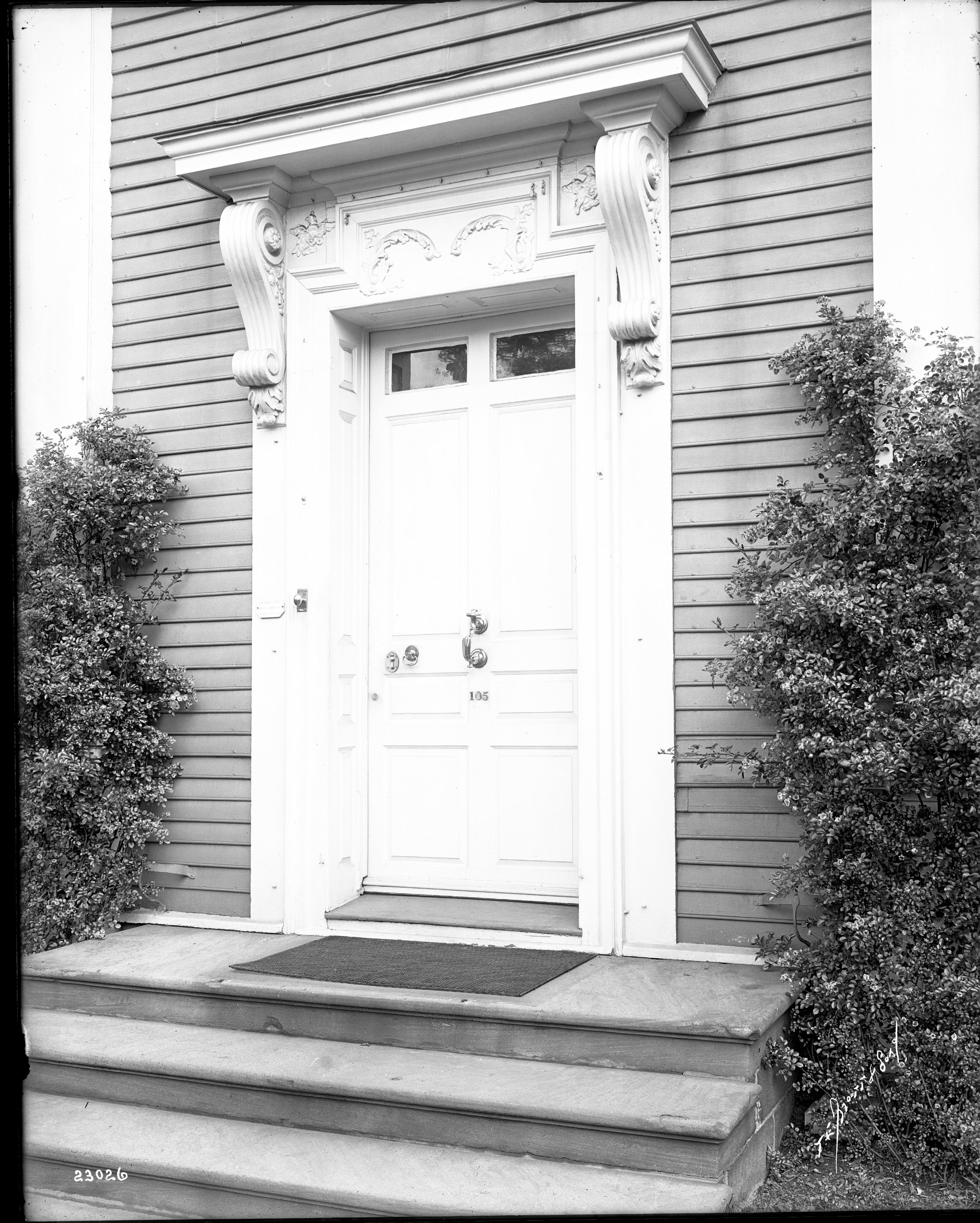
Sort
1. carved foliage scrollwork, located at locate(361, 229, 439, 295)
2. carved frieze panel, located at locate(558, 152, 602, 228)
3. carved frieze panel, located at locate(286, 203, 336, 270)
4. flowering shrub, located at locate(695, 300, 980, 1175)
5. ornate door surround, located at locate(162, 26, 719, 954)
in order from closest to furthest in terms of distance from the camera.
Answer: flowering shrub, located at locate(695, 300, 980, 1175)
ornate door surround, located at locate(162, 26, 719, 954)
carved frieze panel, located at locate(558, 152, 602, 228)
carved foliage scrollwork, located at locate(361, 229, 439, 295)
carved frieze panel, located at locate(286, 203, 336, 270)

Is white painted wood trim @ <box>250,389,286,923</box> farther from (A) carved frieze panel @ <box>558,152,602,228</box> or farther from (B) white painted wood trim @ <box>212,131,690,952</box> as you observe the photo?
(A) carved frieze panel @ <box>558,152,602,228</box>

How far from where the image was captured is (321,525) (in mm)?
4570

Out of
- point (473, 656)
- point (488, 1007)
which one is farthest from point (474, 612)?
point (488, 1007)

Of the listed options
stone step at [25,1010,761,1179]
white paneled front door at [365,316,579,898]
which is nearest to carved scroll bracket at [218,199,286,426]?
white paneled front door at [365,316,579,898]

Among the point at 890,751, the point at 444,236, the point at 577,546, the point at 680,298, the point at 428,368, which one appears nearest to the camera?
the point at 890,751

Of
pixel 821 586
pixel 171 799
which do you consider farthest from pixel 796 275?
pixel 171 799

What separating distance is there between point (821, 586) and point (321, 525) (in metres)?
2.06

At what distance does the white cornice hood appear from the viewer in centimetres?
378

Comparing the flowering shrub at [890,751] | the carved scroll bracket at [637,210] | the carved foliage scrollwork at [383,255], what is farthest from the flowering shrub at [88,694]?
the flowering shrub at [890,751]

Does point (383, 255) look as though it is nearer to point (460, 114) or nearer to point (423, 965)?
point (460, 114)

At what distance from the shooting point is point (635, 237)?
155 inches

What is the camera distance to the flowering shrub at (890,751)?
10.3 ft

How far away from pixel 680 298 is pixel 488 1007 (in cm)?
241

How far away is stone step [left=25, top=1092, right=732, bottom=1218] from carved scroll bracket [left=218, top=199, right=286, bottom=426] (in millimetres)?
2621
